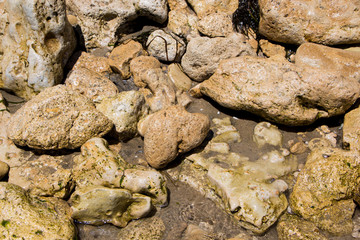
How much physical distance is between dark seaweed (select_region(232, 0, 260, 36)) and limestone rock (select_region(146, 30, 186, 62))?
1.14 metres

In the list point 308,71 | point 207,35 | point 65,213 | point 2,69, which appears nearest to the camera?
point 65,213

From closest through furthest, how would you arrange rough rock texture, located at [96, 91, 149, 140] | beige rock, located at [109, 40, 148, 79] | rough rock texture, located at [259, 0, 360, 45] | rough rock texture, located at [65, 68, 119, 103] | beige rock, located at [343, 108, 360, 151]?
1. beige rock, located at [343, 108, 360, 151]
2. rough rock texture, located at [96, 91, 149, 140]
3. rough rock texture, located at [65, 68, 119, 103]
4. rough rock texture, located at [259, 0, 360, 45]
5. beige rock, located at [109, 40, 148, 79]

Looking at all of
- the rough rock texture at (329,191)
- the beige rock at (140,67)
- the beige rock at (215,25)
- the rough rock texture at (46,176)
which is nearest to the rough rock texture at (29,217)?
the rough rock texture at (46,176)

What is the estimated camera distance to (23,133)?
4375 mm

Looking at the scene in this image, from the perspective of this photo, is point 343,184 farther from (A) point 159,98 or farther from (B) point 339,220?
(A) point 159,98

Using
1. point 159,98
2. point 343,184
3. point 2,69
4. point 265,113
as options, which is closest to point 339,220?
point 343,184

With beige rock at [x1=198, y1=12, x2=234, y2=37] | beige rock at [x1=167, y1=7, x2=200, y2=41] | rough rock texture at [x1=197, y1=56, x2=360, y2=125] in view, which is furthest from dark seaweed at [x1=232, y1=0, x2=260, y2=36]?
rough rock texture at [x1=197, y1=56, x2=360, y2=125]

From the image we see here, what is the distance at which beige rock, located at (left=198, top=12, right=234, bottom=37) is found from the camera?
18.5 ft

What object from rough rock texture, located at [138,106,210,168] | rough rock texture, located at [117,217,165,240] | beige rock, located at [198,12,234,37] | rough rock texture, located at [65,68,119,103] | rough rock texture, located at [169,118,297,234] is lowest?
rough rock texture, located at [117,217,165,240]

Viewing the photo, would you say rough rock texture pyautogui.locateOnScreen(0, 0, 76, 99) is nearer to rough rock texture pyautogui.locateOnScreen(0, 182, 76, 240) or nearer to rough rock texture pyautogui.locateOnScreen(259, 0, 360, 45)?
rough rock texture pyautogui.locateOnScreen(0, 182, 76, 240)

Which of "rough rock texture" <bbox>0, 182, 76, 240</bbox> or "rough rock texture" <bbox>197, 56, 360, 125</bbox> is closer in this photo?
"rough rock texture" <bbox>0, 182, 76, 240</bbox>

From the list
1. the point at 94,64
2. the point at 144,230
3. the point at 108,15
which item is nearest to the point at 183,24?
the point at 108,15

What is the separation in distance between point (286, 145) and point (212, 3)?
3145 mm

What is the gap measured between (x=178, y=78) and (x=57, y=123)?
7.57 feet
